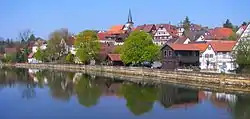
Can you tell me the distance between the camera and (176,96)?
117ft

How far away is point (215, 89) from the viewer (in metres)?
38.3

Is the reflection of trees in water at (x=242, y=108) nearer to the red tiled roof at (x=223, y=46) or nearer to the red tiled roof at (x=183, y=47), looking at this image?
the red tiled roof at (x=223, y=46)

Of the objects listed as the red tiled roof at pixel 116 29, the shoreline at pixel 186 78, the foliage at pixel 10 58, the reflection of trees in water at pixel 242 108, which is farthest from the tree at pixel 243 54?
the foliage at pixel 10 58

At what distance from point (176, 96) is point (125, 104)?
6.43m

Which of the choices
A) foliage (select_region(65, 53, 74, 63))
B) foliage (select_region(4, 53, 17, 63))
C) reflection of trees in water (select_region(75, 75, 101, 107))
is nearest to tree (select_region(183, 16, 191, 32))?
foliage (select_region(65, 53, 74, 63))

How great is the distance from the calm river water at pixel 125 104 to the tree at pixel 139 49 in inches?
648

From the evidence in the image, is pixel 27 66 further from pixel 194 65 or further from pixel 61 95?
pixel 61 95

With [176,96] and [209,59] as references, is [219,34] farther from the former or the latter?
[176,96]

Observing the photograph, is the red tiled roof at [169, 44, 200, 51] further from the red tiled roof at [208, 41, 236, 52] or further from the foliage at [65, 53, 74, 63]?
the foliage at [65, 53, 74, 63]

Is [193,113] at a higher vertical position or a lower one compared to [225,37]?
lower

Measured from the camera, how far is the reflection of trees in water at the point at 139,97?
29.1 meters

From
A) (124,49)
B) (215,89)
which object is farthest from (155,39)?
(215,89)

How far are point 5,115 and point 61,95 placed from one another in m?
11.4

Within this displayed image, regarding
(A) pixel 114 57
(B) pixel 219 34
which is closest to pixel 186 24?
(B) pixel 219 34
